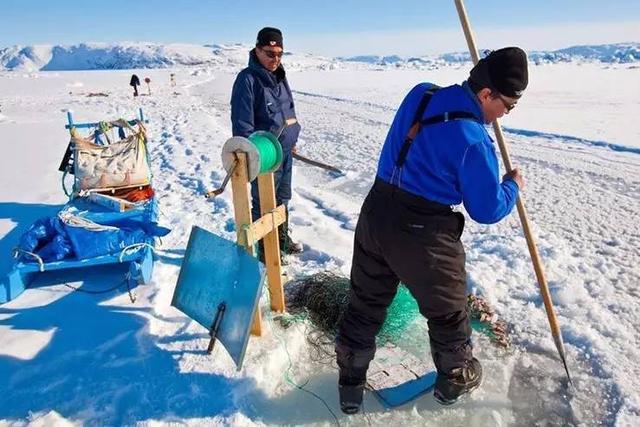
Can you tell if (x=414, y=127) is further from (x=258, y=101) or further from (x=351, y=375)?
(x=258, y=101)

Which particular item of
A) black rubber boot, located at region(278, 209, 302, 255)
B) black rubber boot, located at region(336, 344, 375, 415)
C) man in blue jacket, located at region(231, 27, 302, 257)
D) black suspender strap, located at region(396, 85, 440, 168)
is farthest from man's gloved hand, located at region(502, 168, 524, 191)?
black rubber boot, located at region(278, 209, 302, 255)

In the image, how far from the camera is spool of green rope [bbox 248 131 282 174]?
98.1 inches

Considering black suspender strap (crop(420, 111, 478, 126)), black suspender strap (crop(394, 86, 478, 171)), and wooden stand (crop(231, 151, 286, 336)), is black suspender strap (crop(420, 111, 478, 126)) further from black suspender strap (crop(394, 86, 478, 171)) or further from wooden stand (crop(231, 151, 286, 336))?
wooden stand (crop(231, 151, 286, 336))

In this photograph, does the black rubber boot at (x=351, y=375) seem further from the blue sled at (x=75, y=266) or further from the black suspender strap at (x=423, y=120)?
the blue sled at (x=75, y=266)

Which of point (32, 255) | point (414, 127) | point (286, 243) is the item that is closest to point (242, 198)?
point (414, 127)

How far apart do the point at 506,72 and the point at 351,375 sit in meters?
1.64

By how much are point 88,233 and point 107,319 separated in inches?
33.2

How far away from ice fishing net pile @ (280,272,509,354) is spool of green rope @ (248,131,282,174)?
1070 mm

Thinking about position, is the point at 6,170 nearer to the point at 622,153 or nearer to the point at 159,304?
the point at 159,304

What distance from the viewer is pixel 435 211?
6.84 feet

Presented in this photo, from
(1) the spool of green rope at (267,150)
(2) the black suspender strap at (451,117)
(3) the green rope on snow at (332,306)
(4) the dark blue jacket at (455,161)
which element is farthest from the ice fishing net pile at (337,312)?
(2) the black suspender strap at (451,117)

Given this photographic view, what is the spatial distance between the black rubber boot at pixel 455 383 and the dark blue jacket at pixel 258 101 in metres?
2.16

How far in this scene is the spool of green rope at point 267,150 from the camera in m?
2.49

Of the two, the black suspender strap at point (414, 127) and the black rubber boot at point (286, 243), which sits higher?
the black suspender strap at point (414, 127)
